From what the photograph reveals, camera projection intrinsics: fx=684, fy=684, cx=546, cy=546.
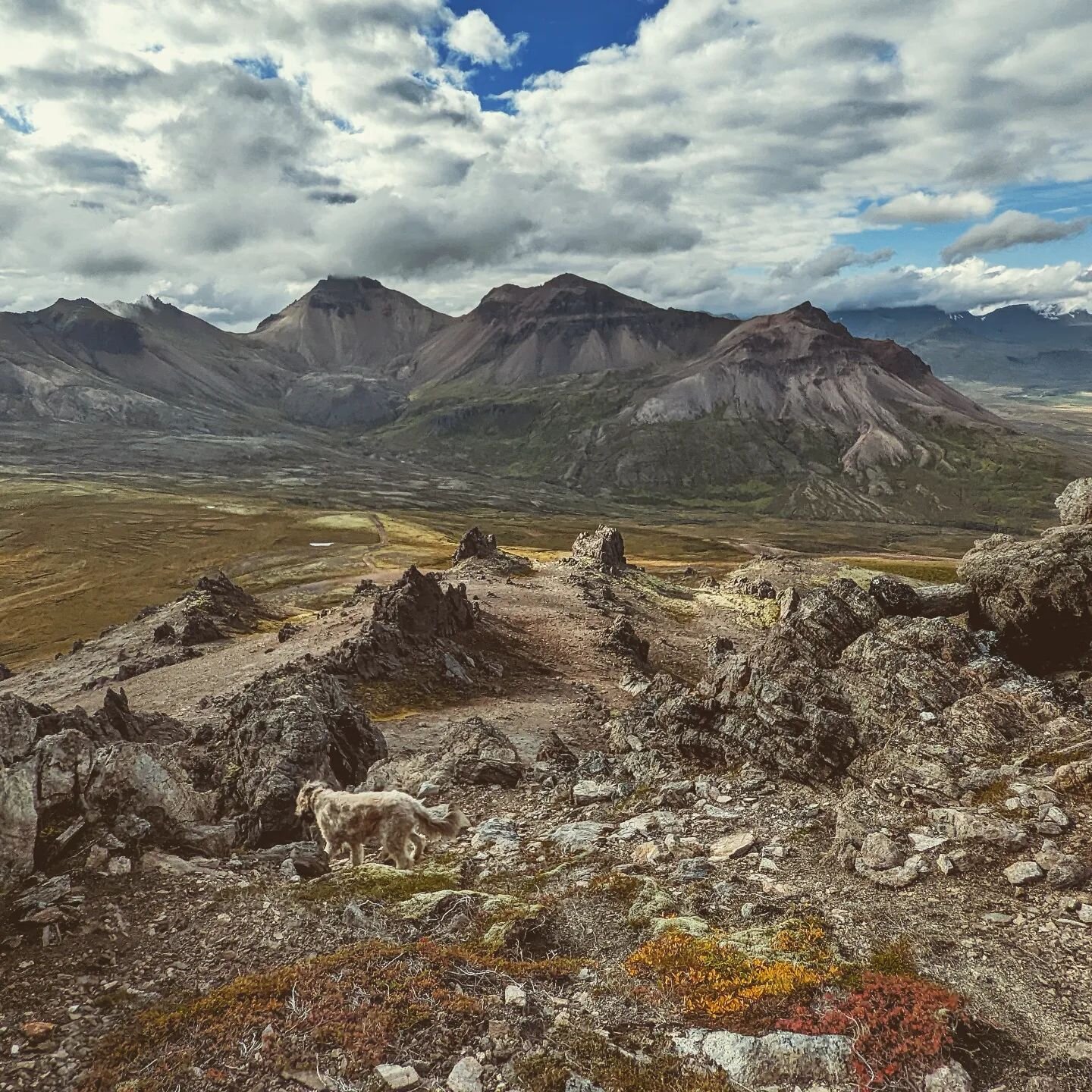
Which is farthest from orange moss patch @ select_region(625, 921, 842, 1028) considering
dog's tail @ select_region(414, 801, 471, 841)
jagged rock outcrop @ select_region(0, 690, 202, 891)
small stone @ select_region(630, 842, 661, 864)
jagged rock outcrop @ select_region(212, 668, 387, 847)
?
jagged rock outcrop @ select_region(212, 668, 387, 847)

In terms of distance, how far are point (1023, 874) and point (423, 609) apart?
46.7 meters

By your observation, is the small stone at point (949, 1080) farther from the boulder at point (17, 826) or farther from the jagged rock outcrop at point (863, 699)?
the boulder at point (17, 826)

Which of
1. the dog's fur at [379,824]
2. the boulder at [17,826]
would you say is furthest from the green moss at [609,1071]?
the boulder at [17,826]

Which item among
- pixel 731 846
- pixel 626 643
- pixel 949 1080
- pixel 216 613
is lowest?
pixel 626 643

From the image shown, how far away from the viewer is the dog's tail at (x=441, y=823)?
18609 mm

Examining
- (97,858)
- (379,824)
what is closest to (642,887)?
(379,824)

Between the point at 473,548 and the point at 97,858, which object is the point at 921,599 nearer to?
the point at 97,858

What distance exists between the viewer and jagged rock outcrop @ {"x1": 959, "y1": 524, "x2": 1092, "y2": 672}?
22391 mm

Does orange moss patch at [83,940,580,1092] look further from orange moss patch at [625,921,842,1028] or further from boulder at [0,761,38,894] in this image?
boulder at [0,761,38,894]

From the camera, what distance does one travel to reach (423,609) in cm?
5591

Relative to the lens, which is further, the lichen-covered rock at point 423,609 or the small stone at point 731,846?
the lichen-covered rock at point 423,609

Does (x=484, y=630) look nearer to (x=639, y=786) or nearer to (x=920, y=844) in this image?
(x=639, y=786)

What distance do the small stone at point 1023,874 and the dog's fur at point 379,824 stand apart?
13.3m

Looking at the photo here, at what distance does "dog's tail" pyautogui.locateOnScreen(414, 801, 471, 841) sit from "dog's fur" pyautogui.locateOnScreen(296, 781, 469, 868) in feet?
0.07
